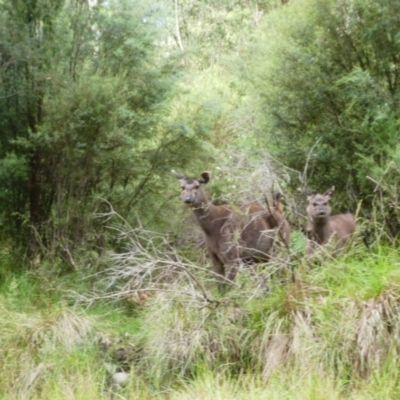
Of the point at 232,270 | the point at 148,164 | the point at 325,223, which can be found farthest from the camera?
the point at 148,164

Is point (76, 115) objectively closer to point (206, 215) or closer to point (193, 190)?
point (193, 190)

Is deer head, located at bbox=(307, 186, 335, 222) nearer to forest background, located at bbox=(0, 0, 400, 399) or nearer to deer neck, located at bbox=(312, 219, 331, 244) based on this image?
deer neck, located at bbox=(312, 219, 331, 244)

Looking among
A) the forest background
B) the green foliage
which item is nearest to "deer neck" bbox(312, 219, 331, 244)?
the forest background

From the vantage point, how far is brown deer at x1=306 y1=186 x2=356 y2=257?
9.80 meters

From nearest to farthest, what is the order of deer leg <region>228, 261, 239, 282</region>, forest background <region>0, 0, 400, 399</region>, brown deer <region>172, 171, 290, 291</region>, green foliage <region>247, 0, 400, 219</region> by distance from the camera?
forest background <region>0, 0, 400, 399</region>, deer leg <region>228, 261, 239, 282</region>, green foliage <region>247, 0, 400, 219</region>, brown deer <region>172, 171, 290, 291</region>

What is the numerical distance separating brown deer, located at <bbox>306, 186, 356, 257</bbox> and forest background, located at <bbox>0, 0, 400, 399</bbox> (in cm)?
28

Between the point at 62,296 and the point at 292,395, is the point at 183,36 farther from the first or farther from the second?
the point at 292,395

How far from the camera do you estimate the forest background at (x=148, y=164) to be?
784 cm

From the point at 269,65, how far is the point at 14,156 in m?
3.70

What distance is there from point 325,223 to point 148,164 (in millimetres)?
2710

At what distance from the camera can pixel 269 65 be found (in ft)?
35.3

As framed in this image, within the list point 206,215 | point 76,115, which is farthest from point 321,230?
point 76,115

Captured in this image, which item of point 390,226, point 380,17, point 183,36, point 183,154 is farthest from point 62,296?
point 183,36

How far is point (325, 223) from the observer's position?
1008 cm
